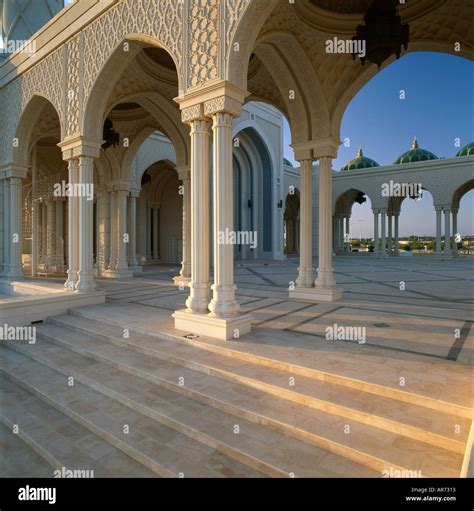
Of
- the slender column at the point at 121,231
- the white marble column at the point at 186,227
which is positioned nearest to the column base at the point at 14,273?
the slender column at the point at 121,231

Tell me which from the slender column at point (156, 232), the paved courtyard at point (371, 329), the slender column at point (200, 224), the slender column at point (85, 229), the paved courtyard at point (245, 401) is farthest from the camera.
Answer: the slender column at point (156, 232)

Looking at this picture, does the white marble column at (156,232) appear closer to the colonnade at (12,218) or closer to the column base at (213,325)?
the colonnade at (12,218)

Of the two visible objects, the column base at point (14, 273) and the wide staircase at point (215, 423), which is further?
the column base at point (14, 273)

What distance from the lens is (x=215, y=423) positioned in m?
2.69

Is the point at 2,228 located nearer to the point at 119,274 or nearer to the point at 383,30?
the point at 119,274

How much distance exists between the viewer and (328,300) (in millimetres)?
6902

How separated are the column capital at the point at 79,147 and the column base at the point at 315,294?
16.7 ft

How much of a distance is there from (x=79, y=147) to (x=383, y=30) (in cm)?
579

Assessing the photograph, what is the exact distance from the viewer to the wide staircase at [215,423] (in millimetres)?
2229

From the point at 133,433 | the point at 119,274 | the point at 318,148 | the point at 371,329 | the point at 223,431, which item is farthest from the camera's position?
the point at 119,274

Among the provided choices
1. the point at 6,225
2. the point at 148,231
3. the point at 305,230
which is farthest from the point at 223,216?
the point at 148,231

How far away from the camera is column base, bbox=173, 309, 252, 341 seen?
14.1 ft

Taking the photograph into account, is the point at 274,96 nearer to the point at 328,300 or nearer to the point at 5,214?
the point at 328,300

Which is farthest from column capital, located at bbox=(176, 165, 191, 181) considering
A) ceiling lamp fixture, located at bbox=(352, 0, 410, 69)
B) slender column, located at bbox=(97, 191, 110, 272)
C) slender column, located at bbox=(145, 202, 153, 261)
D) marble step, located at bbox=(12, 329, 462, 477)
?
slender column, located at bbox=(145, 202, 153, 261)
